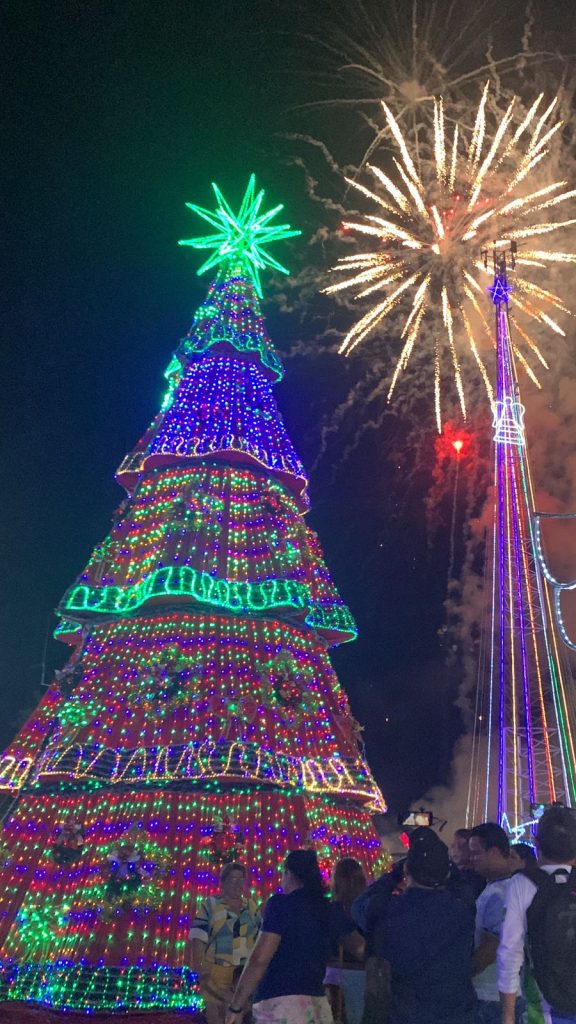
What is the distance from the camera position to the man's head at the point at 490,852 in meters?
4.80

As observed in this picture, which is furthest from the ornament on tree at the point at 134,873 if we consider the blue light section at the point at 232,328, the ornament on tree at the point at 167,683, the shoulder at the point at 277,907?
the blue light section at the point at 232,328

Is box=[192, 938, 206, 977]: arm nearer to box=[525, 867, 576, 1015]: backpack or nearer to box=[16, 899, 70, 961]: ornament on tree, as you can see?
box=[525, 867, 576, 1015]: backpack

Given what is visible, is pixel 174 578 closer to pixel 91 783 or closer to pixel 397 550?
pixel 91 783

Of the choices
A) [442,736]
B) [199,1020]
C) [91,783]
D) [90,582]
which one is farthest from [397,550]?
[199,1020]

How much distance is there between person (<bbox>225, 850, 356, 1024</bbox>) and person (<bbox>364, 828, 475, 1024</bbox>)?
0.39 metres

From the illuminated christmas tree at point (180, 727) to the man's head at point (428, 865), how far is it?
5847 mm

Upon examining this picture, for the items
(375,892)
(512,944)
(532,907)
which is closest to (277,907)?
(375,892)

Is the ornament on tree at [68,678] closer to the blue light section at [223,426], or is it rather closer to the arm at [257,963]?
the blue light section at [223,426]

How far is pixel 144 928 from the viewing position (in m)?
8.94

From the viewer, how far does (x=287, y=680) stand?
1130 cm

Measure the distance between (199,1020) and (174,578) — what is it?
535 centimetres

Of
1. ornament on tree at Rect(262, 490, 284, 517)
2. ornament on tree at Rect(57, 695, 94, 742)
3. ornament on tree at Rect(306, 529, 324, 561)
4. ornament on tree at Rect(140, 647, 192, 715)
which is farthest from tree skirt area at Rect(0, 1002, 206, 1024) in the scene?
ornament on tree at Rect(306, 529, 324, 561)

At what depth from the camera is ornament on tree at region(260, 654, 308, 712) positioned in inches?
437

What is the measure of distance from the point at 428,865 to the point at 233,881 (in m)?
2.14
